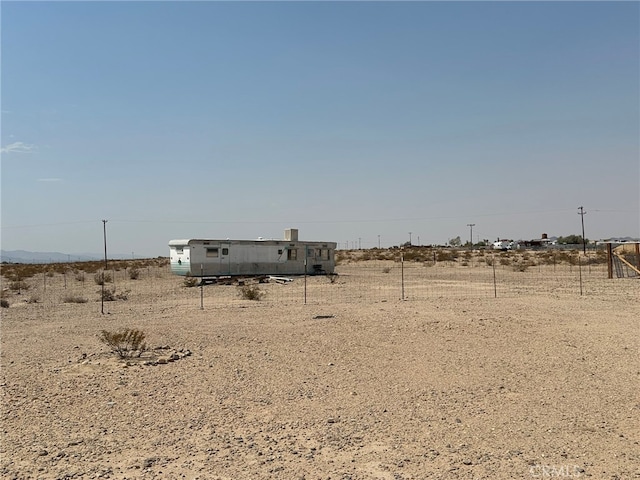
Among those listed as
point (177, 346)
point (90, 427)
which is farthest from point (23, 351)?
point (90, 427)

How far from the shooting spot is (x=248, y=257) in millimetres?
33500

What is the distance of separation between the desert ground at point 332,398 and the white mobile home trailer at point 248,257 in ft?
57.6

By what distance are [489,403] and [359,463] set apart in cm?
251

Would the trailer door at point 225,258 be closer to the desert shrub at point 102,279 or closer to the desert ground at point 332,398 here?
the desert shrub at point 102,279

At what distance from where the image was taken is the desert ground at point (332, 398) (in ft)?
17.4

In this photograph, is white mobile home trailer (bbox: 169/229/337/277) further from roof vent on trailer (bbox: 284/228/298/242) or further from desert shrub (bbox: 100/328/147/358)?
desert shrub (bbox: 100/328/147/358)

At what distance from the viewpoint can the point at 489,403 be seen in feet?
23.0

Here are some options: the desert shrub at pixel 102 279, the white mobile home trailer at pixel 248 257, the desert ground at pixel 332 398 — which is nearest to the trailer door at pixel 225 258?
the white mobile home trailer at pixel 248 257

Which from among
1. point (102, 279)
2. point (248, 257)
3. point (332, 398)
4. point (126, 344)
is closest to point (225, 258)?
point (248, 257)

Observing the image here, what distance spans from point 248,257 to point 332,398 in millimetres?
26534

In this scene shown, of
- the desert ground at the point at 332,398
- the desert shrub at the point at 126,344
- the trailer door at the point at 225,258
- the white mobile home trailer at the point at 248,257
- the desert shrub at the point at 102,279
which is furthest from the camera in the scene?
the trailer door at the point at 225,258

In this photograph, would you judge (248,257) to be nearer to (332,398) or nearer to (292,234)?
(292,234)

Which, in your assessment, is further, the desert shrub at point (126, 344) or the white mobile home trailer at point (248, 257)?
the white mobile home trailer at point (248, 257)

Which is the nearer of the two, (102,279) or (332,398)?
(332,398)
